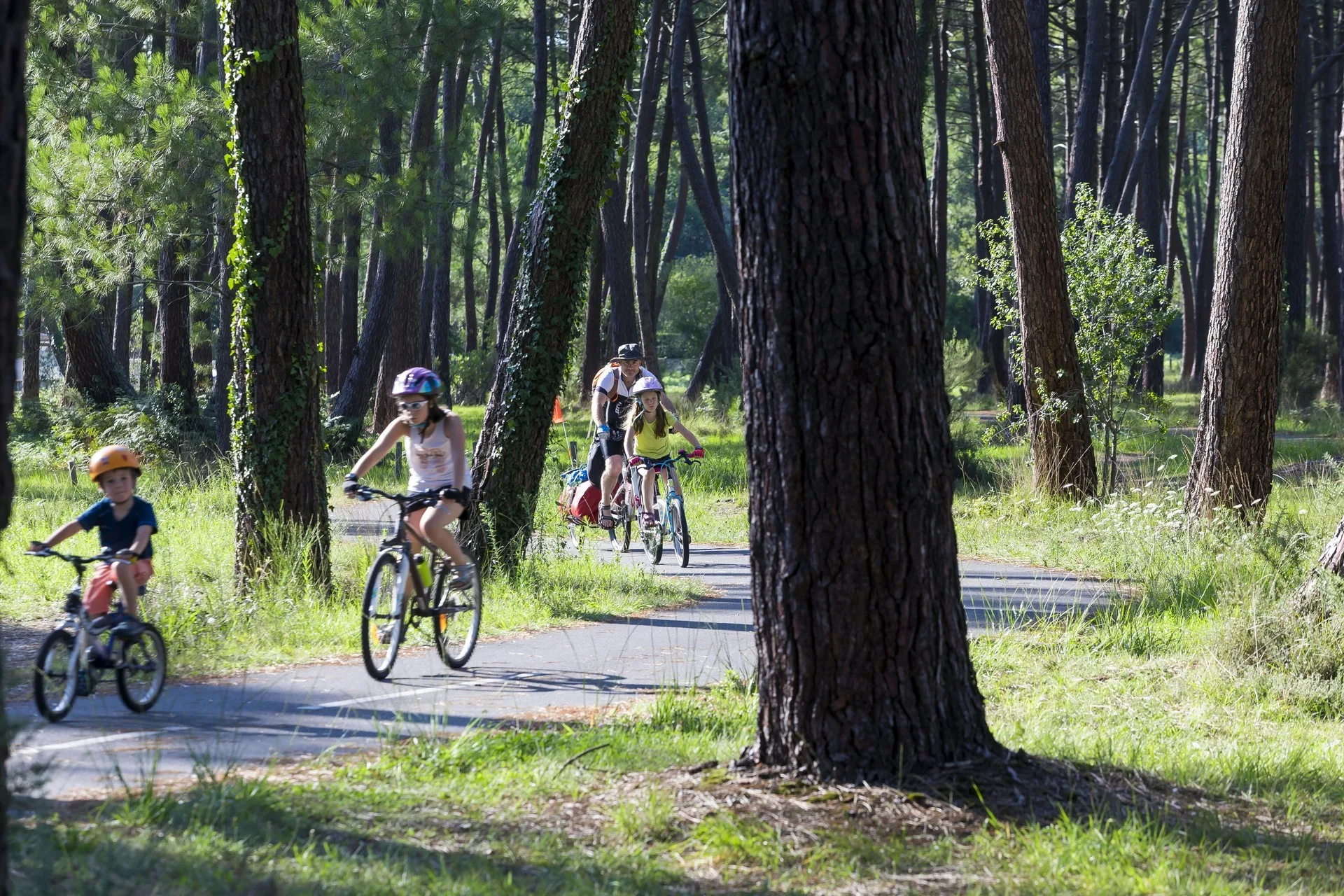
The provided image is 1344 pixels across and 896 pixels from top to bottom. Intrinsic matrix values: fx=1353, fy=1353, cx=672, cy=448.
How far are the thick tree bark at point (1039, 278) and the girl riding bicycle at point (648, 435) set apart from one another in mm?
4590

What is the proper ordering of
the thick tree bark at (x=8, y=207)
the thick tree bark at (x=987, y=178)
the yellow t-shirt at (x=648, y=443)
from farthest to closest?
the thick tree bark at (x=987, y=178), the yellow t-shirt at (x=648, y=443), the thick tree bark at (x=8, y=207)

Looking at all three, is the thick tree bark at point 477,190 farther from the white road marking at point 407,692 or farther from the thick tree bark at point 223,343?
the white road marking at point 407,692

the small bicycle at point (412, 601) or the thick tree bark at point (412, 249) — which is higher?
the thick tree bark at point (412, 249)

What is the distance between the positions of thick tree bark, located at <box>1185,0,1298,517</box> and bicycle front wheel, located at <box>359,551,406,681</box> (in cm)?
815

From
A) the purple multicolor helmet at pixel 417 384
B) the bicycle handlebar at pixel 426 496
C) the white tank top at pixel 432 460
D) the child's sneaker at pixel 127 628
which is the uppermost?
the purple multicolor helmet at pixel 417 384

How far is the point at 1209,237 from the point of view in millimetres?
40062

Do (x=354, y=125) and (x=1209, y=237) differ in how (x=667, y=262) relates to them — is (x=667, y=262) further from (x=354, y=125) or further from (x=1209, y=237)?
(x=354, y=125)

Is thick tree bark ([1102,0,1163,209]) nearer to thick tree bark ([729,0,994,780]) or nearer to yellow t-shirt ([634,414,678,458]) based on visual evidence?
yellow t-shirt ([634,414,678,458])

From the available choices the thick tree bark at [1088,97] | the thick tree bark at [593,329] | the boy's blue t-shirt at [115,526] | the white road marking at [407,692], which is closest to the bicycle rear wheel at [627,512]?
the white road marking at [407,692]

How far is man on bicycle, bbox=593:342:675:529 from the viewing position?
47.3 ft

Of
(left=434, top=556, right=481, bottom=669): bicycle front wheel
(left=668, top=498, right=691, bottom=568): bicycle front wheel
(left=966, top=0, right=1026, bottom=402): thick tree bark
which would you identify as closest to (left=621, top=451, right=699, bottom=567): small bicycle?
(left=668, top=498, right=691, bottom=568): bicycle front wheel

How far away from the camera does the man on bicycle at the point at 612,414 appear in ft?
47.3

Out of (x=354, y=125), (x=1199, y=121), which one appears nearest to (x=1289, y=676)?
(x=354, y=125)

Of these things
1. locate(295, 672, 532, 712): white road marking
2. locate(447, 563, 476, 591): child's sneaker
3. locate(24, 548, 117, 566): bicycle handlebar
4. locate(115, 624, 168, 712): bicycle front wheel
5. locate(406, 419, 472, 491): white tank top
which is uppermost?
locate(406, 419, 472, 491): white tank top
